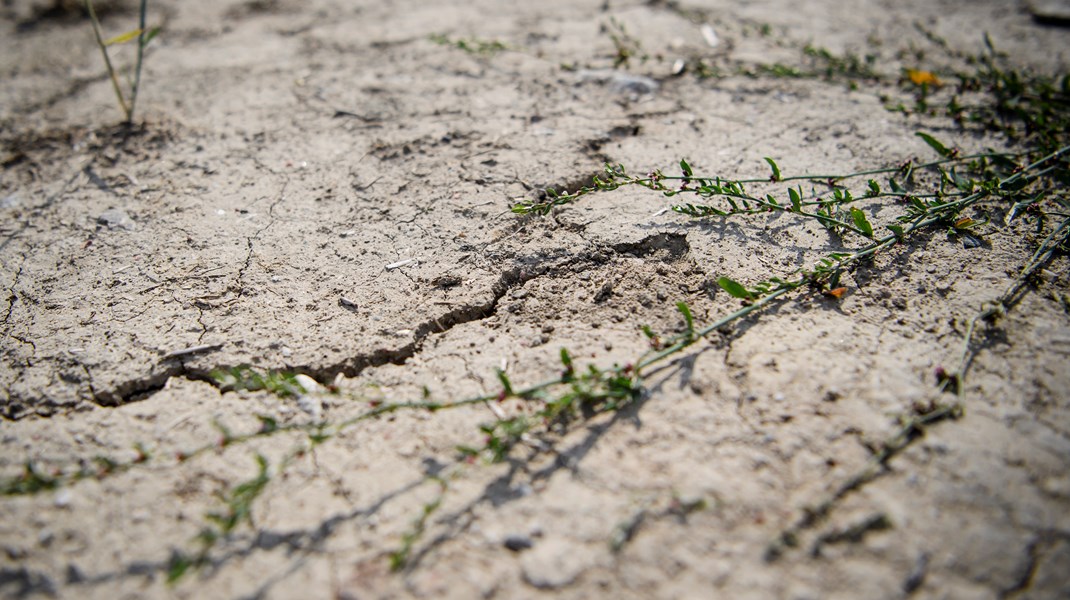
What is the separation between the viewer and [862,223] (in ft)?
5.49

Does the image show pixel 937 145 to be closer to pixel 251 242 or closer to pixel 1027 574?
pixel 1027 574

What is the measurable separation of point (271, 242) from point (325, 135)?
0.57m

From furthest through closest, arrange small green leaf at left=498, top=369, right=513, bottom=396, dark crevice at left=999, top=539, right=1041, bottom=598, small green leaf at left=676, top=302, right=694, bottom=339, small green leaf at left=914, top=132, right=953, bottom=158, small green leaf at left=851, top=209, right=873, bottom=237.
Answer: small green leaf at left=914, top=132, right=953, bottom=158 → small green leaf at left=851, top=209, right=873, bottom=237 → small green leaf at left=676, top=302, right=694, bottom=339 → small green leaf at left=498, top=369, right=513, bottom=396 → dark crevice at left=999, top=539, right=1041, bottom=598

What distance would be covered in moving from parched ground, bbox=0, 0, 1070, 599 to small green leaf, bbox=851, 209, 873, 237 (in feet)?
0.28

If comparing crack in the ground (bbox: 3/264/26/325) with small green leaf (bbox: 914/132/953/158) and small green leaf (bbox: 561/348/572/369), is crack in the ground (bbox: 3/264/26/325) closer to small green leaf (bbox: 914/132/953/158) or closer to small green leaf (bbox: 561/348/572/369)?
small green leaf (bbox: 561/348/572/369)

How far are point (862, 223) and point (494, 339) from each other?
3.10ft

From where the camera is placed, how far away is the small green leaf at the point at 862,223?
1666mm

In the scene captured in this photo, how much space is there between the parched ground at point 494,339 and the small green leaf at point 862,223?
9 centimetres

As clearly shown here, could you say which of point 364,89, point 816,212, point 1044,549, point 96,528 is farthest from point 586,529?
point 364,89

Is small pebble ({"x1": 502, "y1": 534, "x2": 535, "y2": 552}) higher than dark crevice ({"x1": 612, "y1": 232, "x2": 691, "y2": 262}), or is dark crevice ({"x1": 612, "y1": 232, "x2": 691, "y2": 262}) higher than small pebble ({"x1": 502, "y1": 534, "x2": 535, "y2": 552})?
dark crevice ({"x1": 612, "y1": 232, "x2": 691, "y2": 262})

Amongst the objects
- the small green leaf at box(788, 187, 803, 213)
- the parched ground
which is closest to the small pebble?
the parched ground

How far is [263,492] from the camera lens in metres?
1.27

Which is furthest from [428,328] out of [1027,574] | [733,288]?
[1027,574]

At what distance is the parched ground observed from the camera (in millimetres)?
1157
